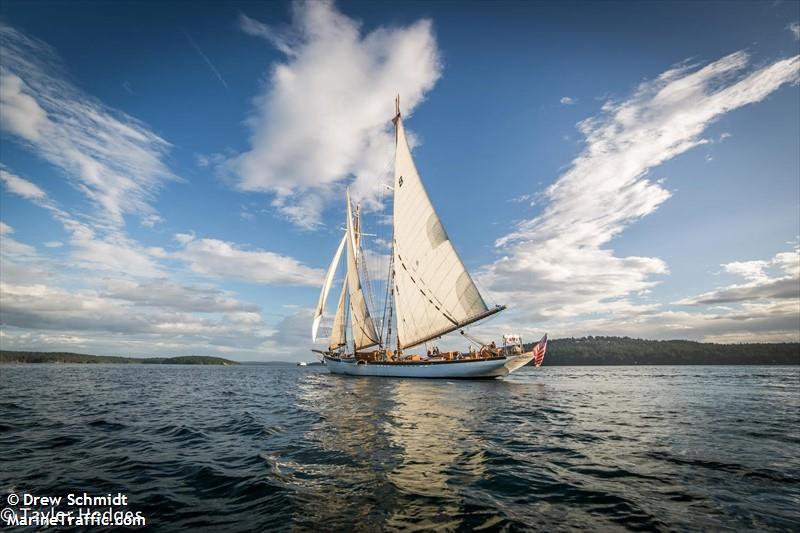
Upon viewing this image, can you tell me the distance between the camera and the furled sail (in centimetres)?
4372

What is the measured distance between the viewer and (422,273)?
47719 mm

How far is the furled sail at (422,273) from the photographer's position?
1721 inches

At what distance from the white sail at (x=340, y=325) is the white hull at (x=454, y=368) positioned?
1522cm

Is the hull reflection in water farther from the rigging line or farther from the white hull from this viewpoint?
the white hull

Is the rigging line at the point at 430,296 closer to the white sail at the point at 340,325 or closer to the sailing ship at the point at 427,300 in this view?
the sailing ship at the point at 427,300

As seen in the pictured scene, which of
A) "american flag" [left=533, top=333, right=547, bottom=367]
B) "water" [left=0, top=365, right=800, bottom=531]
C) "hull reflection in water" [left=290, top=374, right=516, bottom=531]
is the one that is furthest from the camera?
"american flag" [left=533, top=333, right=547, bottom=367]

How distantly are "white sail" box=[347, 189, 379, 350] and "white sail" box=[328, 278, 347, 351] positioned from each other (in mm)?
6790

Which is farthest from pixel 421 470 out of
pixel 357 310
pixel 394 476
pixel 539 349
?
pixel 357 310

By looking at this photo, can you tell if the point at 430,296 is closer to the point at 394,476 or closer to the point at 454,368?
the point at 454,368

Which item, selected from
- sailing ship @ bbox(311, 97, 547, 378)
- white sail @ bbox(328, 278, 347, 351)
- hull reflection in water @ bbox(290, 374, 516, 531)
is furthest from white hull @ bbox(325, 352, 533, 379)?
hull reflection in water @ bbox(290, 374, 516, 531)

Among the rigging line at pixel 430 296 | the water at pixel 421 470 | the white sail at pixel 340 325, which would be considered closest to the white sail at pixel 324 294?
the white sail at pixel 340 325

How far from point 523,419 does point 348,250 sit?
177 feet

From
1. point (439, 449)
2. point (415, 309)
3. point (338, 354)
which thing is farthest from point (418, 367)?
point (439, 449)

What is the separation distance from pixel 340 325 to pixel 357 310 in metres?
10.9
